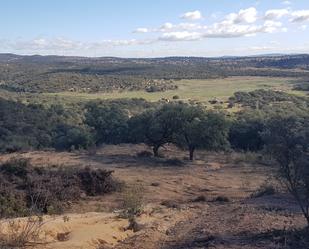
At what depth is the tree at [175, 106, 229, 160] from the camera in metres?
31.1

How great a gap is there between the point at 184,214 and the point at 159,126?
16.5m

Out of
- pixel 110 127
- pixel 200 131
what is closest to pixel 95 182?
pixel 200 131

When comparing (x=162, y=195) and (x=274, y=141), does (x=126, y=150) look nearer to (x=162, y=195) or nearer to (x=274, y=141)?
(x=162, y=195)

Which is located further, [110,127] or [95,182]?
[110,127]

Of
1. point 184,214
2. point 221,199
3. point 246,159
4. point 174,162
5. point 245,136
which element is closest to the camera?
point 184,214

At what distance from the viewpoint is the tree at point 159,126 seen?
31953 mm

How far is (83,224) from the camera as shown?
515 inches

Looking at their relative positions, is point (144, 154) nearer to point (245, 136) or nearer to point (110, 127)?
point (245, 136)

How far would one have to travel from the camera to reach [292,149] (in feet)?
37.2

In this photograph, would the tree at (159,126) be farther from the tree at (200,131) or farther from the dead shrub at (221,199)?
the dead shrub at (221,199)

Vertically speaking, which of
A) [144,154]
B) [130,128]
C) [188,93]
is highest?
[130,128]

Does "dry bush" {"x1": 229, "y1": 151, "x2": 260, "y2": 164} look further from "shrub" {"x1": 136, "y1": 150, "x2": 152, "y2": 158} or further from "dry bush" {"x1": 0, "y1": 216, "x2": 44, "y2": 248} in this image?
"dry bush" {"x1": 0, "y1": 216, "x2": 44, "y2": 248}

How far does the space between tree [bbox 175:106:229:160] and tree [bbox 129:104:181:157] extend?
404 millimetres

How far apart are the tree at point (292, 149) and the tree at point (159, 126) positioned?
20154 mm
